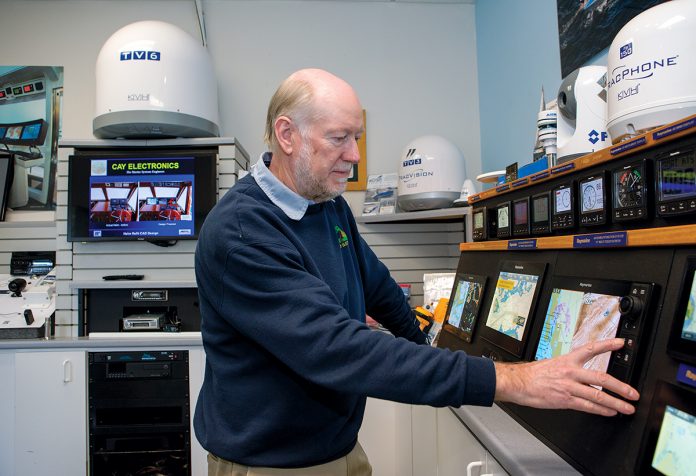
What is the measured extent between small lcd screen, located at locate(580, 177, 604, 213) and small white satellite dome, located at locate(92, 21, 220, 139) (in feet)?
7.08

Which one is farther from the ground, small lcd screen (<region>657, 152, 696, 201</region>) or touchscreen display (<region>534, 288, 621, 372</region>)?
small lcd screen (<region>657, 152, 696, 201</region>)

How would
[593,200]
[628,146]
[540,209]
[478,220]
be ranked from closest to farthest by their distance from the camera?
[628,146] → [593,200] → [540,209] → [478,220]

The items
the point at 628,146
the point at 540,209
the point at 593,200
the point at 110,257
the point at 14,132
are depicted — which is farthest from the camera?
the point at 14,132

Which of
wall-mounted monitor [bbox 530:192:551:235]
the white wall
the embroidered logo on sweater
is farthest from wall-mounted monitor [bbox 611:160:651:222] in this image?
the white wall

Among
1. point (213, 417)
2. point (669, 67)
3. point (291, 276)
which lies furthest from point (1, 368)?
point (669, 67)

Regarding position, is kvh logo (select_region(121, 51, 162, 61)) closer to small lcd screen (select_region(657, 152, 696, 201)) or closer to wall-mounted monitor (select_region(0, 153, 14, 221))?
wall-mounted monitor (select_region(0, 153, 14, 221))

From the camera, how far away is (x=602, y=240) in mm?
964

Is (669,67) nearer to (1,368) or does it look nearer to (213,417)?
(213,417)

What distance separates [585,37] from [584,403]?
172 cm

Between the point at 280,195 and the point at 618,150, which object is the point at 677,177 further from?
the point at 280,195

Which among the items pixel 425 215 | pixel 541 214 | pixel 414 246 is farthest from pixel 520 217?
pixel 414 246

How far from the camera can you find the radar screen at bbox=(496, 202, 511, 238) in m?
1.42

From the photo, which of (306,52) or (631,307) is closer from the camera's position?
(631,307)

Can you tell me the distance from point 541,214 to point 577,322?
34cm
